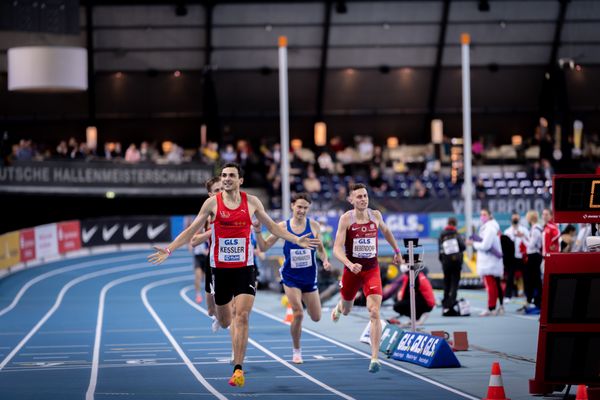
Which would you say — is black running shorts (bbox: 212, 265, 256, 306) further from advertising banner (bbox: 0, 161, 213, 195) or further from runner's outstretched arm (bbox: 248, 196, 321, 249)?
advertising banner (bbox: 0, 161, 213, 195)

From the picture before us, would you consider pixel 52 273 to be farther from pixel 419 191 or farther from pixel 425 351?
pixel 425 351

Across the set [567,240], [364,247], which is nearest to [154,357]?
[364,247]

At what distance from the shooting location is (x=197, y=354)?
1628cm

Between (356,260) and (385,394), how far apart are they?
9.37 feet

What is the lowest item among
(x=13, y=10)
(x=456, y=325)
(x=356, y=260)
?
(x=456, y=325)

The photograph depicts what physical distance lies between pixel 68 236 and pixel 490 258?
19.7 meters

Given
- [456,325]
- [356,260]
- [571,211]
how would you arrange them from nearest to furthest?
1. [571,211]
2. [356,260]
3. [456,325]

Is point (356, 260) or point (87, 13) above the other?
point (87, 13)

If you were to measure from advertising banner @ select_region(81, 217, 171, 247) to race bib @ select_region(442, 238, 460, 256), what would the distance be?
66.1 ft

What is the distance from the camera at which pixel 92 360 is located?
51.5ft

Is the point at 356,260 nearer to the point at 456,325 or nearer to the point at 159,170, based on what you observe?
the point at 456,325

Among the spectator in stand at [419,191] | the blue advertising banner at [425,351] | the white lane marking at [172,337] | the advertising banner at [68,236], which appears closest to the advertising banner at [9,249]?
the white lane marking at [172,337]

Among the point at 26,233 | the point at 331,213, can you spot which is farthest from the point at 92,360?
the point at 331,213

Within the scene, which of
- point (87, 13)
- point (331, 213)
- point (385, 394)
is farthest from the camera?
point (87, 13)
